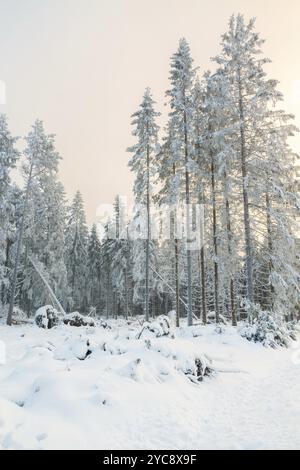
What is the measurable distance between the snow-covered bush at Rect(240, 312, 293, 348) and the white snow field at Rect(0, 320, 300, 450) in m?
4.09

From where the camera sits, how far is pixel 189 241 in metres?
22.1

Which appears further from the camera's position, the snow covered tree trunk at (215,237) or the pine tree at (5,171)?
the pine tree at (5,171)

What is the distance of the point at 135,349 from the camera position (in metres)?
10.2

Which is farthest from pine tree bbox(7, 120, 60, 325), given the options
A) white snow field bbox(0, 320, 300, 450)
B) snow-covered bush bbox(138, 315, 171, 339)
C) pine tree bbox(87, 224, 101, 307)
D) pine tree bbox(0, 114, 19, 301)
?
pine tree bbox(87, 224, 101, 307)

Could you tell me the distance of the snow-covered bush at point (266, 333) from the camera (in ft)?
49.1

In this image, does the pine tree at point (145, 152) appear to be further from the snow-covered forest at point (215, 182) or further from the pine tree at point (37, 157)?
the pine tree at point (37, 157)

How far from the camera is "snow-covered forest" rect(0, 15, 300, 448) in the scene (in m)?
7.67

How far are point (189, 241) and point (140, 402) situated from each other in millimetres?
15545

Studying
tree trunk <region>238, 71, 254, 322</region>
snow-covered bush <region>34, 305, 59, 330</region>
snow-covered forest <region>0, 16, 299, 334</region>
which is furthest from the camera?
snow-covered bush <region>34, 305, 59, 330</region>

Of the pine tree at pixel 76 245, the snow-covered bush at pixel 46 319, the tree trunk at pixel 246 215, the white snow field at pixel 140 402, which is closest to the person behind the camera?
the white snow field at pixel 140 402

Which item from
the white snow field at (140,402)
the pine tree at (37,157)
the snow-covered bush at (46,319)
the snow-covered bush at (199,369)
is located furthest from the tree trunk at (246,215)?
the pine tree at (37,157)

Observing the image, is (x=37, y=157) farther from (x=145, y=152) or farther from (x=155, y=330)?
(x=155, y=330)

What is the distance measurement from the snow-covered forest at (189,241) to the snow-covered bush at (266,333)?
0.06 meters

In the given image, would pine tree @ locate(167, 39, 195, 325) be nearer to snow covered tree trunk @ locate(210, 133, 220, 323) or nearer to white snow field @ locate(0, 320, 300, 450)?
snow covered tree trunk @ locate(210, 133, 220, 323)
